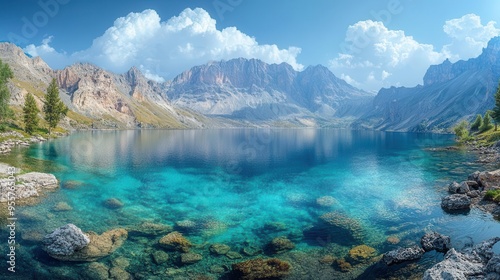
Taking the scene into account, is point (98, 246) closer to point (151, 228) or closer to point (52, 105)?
point (151, 228)

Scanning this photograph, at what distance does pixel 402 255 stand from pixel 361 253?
4020mm

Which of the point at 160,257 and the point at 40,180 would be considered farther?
the point at 40,180

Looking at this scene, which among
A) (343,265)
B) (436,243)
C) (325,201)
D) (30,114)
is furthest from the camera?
(30,114)

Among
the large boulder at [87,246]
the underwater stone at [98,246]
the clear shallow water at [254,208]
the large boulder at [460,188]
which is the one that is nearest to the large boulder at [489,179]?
the large boulder at [460,188]

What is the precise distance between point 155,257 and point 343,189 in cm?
4573

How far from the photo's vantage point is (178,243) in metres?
32.3

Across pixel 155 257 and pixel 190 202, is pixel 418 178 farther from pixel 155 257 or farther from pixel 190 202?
pixel 155 257

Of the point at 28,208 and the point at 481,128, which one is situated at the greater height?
the point at 481,128

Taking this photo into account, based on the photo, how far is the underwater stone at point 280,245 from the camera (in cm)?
3178

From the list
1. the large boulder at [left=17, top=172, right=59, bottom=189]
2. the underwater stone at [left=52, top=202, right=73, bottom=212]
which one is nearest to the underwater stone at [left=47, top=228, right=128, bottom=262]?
the underwater stone at [left=52, top=202, right=73, bottom=212]

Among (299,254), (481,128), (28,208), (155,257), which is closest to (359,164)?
(299,254)

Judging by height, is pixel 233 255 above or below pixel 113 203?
below

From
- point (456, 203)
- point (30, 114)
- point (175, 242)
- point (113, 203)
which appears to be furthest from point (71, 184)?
point (30, 114)

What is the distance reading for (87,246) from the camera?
3003cm
